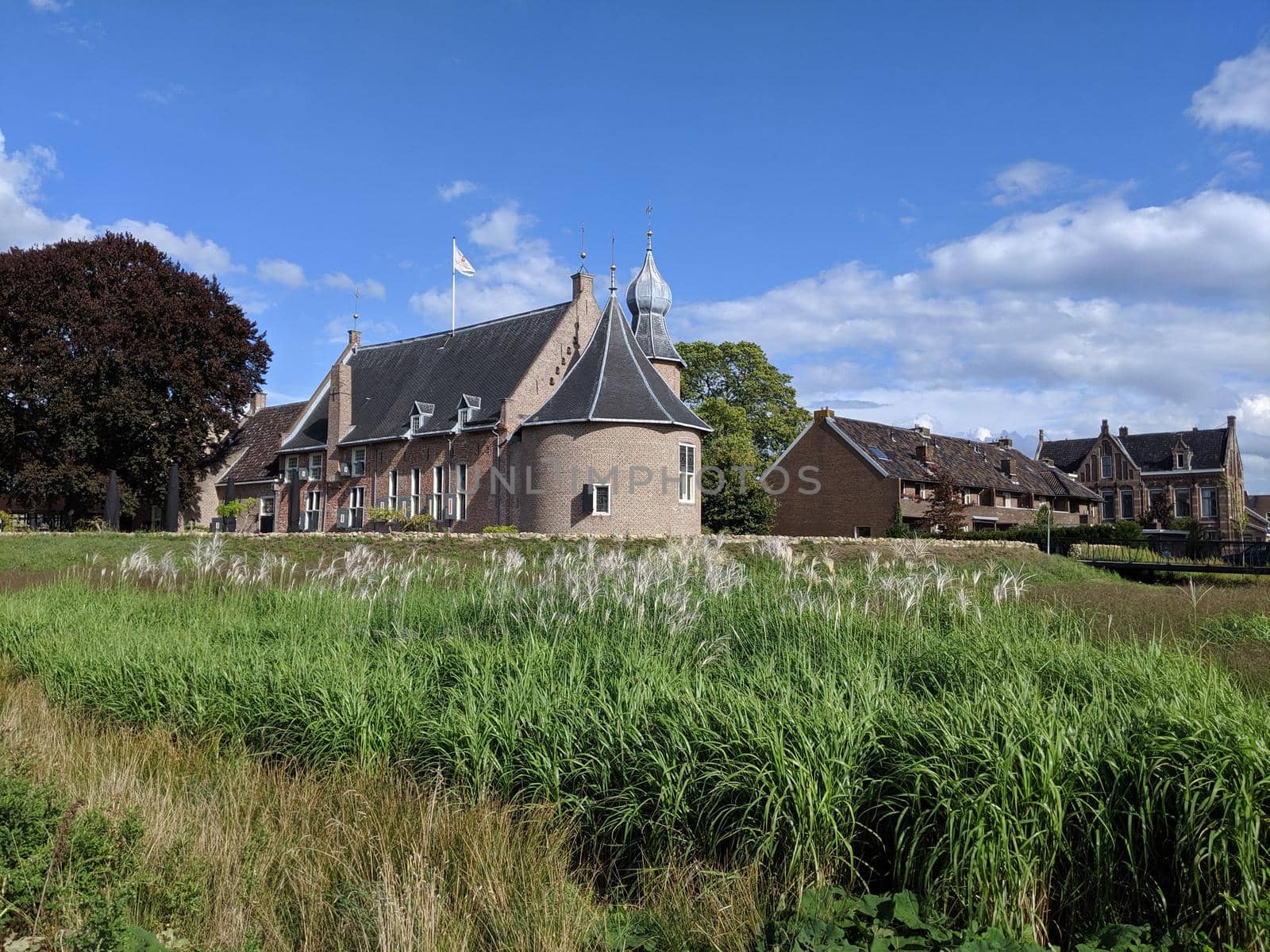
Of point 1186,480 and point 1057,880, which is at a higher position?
point 1186,480

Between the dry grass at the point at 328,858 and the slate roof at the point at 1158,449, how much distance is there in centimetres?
7924

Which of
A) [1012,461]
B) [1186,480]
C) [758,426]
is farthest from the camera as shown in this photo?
[1186,480]

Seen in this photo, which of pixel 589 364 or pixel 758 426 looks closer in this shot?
pixel 589 364

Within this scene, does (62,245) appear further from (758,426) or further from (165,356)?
(758,426)

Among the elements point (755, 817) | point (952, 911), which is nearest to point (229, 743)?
point (755, 817)

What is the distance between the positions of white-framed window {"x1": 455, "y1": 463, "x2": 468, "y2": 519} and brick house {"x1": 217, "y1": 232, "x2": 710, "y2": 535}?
7cm

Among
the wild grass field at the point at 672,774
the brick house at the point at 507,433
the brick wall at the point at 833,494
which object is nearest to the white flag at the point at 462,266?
the brick house at the point at 507,433

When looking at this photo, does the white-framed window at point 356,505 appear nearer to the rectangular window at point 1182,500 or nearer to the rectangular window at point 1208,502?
the rectangular window at point 1182,500

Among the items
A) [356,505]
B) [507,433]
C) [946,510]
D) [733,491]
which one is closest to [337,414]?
[356,505]

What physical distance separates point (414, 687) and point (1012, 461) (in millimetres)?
58869

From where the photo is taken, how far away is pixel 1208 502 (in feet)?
234

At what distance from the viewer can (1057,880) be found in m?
4.66

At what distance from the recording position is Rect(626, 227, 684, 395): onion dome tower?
143 ft

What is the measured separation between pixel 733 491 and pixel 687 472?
9.53 metres
